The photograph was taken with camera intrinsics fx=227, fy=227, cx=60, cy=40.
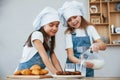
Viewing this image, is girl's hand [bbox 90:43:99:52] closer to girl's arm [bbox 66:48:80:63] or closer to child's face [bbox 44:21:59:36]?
girl's arm [bbox 66:48:80:63]

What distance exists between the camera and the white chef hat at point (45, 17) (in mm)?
2334

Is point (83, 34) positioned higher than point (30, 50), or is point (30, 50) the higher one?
point (83, 34)

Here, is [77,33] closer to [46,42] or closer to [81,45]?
[81,45]

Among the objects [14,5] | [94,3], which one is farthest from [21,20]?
[94,3]

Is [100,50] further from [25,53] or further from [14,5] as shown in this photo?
[14,5]

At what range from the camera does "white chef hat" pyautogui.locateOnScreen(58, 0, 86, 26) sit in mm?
2350

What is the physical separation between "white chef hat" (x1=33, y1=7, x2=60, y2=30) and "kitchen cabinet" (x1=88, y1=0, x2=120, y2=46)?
39cm

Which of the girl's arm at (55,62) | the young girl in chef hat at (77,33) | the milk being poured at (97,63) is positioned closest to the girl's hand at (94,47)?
the young girl in chef hat at (77,33)

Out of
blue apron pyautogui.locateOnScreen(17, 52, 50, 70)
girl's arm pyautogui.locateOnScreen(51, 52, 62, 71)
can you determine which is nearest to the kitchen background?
girl's arm pyautogui.locateOnScreen(51, 52, 62, 71)

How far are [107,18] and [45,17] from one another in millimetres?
658

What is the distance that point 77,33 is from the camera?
234 cm

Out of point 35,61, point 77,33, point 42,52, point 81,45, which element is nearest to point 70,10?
point 77,33

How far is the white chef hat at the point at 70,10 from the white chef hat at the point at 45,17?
0.06 m

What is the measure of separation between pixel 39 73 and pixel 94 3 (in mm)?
1131
